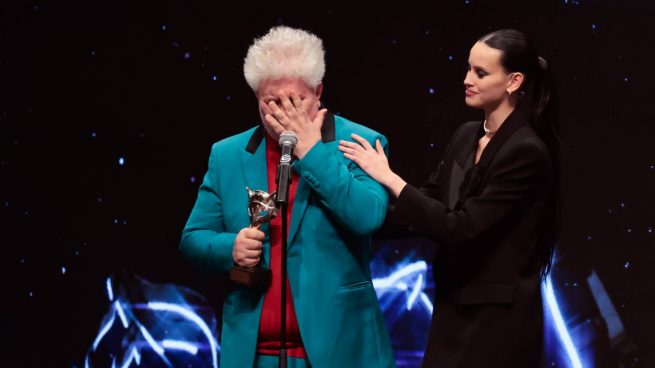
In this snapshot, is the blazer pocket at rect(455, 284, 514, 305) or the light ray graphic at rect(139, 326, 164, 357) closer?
the blazer pocket at rect(455, 284, 514, 305)

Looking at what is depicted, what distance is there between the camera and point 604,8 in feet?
11.7

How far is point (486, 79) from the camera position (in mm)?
2404

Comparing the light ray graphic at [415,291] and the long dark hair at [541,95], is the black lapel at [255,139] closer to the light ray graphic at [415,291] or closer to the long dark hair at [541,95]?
the long dark hair at [541,95]

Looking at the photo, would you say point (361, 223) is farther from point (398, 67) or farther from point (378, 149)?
point (398, 67)

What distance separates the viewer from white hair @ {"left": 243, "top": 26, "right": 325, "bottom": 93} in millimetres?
2234

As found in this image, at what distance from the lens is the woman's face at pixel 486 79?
2.40 metres

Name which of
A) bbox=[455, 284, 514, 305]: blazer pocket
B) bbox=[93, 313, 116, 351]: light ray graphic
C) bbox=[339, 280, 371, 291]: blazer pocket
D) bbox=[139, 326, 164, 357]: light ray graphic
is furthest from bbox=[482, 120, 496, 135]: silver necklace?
bbox=[93, 313, 116, 351]: light ray graphic

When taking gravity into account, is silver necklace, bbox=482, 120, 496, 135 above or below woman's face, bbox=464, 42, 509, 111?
below

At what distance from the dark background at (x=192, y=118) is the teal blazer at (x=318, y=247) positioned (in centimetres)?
150

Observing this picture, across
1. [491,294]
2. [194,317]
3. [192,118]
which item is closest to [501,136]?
[491,294]

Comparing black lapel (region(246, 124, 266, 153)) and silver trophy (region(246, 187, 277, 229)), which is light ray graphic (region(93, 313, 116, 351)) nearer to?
black lapel (region(246, 124, 266, 153))

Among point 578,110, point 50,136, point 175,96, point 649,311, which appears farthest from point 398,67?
point 50,136

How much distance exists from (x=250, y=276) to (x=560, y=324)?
1.89 m

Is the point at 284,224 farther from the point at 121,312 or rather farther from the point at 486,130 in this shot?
the point at 121,312
